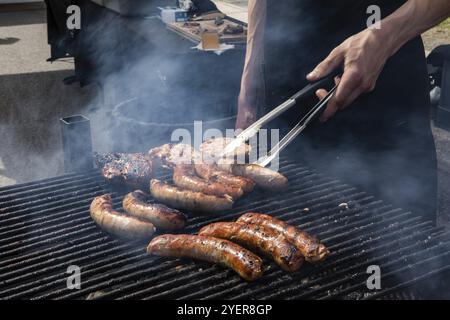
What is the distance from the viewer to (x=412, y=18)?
295cm

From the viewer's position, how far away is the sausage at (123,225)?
101 inches

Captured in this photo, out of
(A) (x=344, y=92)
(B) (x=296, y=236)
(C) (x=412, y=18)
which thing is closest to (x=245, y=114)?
(A) (x=344, y=92)

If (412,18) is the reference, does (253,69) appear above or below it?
below

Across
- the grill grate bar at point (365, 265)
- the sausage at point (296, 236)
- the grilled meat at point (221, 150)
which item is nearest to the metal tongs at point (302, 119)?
the grilled meat at point (221, 150)

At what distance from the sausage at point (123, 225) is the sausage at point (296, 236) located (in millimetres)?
485

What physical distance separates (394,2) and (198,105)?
7.56ft

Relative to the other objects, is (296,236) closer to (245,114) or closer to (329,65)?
(329,65)

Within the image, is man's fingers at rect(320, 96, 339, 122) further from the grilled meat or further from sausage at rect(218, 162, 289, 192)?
→ the grilled meat

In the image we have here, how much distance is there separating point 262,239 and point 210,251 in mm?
261

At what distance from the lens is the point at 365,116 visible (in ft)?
11.6

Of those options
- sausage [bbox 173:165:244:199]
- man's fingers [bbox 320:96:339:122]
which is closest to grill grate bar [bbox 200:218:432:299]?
sausage [bbox 173:165:244:199]

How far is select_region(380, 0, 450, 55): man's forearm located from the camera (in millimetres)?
2932

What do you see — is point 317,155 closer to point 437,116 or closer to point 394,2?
point 394,2
